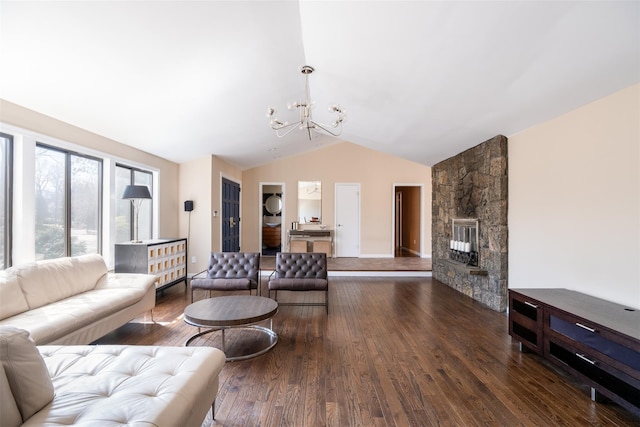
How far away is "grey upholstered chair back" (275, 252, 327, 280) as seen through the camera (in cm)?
438

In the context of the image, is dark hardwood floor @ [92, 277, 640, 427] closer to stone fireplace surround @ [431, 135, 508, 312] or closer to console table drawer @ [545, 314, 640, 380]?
console table drawer @ [545, 314, 640, 380]

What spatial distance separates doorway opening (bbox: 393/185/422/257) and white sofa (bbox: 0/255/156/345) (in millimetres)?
6687

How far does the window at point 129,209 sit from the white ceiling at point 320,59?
2.22 ft

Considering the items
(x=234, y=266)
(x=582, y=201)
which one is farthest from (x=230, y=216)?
(x=582, y=201)

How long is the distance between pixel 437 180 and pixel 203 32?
5068mm

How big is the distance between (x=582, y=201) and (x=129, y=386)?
12.3ft

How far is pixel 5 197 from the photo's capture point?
2861mm

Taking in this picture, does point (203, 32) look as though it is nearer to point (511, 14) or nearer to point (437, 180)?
point (511, 14)

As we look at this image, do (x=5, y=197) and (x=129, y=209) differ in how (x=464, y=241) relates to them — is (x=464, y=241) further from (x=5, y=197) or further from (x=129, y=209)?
(x=5, y=197)

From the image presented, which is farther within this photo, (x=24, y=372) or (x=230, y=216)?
(x=230, y=216)

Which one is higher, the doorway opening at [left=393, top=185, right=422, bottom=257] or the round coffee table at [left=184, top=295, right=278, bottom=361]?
the doorway opening at [left=393, top=185, right=422, bottom=257]

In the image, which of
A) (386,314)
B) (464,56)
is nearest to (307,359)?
(386,314)

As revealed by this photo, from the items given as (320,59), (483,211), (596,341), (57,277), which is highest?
(320,59)

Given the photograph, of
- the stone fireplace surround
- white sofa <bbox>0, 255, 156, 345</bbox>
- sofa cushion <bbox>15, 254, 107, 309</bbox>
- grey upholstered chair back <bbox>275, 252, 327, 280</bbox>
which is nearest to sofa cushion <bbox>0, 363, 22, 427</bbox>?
white sofa <bbox>0, 255, 156, 345</bbox>
